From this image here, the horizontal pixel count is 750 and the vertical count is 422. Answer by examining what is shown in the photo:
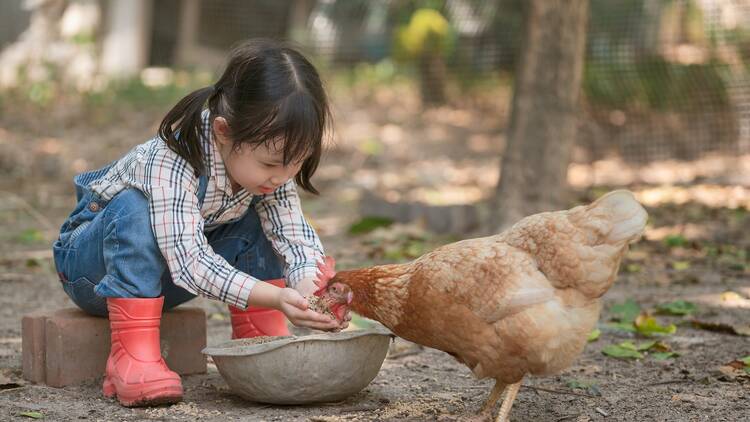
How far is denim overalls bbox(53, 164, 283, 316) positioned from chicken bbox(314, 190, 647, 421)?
0.65 meters

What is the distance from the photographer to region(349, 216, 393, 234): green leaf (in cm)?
588

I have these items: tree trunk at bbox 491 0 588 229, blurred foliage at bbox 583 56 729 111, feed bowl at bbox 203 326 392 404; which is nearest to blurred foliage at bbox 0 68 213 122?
blurred foliage at bbox 583 56 729 111

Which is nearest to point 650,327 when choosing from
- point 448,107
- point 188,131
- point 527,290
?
point 527,290

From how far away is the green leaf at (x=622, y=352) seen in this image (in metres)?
3.21

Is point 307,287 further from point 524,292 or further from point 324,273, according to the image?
point 524,292

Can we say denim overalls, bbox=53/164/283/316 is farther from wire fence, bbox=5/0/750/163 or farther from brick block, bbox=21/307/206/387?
wire fence, bbox=5/0/750/163

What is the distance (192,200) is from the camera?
267 cm

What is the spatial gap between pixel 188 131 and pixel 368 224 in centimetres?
328

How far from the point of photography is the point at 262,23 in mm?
11875

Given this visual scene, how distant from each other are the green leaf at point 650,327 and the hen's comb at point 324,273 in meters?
1.30

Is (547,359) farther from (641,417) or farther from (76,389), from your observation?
(76,389)

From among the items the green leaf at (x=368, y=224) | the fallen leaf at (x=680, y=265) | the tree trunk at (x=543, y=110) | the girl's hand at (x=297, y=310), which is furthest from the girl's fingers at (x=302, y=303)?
the green leaf at (x=368, y=224)

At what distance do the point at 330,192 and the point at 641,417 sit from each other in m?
5.13

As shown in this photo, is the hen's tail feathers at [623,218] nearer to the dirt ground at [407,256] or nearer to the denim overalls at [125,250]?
the dirt ground at [407,256]
